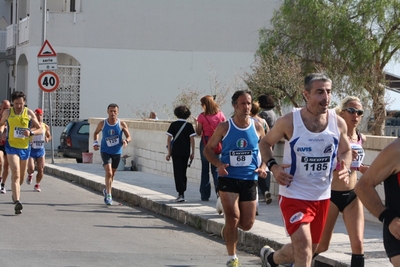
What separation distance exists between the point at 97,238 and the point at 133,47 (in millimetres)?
26411

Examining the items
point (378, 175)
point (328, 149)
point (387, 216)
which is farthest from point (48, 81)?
point (387, 216)

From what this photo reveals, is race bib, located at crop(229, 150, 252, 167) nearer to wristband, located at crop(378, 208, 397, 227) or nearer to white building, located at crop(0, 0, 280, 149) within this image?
wristband, located at crop(378, 208, 397, 227)

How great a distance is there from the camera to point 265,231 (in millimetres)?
10258

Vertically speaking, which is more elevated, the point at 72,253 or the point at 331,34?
the point at 331,34

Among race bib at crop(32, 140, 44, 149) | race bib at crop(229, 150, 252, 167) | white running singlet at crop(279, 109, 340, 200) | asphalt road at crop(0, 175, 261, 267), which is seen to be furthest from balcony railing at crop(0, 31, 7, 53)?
white running singlet at crop(279, 109, 340, 200)

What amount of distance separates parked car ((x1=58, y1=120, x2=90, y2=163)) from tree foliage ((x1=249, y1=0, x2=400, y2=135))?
656cm

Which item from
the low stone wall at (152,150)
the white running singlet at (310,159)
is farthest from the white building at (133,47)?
the white running singlet at (310,159)

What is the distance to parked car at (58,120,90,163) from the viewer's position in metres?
27.8

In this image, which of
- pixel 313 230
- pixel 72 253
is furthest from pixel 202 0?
pixel 313 230

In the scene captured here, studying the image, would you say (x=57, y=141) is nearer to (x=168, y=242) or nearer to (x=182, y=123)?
(x=182, y=123)

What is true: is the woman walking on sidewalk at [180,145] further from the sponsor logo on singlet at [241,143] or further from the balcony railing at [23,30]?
the balcony railing at [23,30]

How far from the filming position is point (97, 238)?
10.3 metres

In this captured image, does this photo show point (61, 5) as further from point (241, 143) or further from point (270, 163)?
point (270, 163)

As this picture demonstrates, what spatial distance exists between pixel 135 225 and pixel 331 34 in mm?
16295
